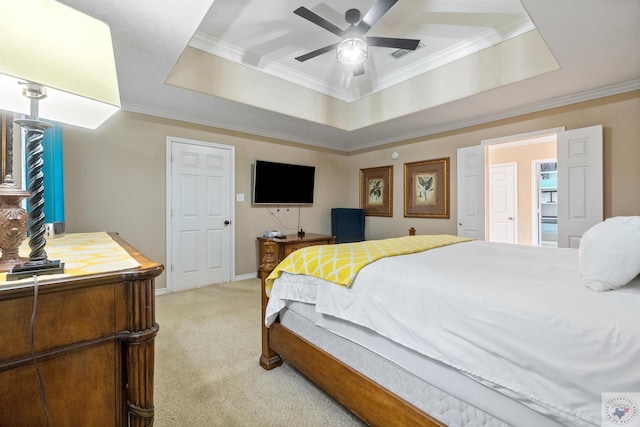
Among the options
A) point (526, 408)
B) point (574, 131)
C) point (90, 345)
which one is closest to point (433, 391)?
point (526, 408)

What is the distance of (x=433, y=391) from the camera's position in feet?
3.55

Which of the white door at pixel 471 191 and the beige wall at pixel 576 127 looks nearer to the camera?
the beige wall at pixel 576 127

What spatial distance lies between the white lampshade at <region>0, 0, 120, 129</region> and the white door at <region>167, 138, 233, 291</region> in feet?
9.61

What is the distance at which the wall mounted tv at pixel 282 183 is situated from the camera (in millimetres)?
4348

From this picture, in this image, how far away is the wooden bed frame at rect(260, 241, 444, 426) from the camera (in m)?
1.16

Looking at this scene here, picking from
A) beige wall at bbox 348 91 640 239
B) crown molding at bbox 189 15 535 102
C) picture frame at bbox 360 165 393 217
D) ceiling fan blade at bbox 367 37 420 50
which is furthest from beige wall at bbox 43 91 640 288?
ceiling fan blade at bbox 367 37 420 50

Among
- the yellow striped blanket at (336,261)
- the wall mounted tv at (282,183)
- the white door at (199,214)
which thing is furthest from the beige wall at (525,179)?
the white door at (199,214)

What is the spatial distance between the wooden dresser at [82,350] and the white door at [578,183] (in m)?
4.01

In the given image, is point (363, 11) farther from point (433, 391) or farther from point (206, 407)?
point (206, 407)

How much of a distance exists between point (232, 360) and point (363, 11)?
3.17 m

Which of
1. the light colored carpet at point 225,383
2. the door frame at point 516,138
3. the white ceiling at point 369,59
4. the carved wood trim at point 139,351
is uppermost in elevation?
the white ceiling at point 369,59

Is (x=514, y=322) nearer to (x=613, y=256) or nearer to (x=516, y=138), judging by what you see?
(x=613, y=256)

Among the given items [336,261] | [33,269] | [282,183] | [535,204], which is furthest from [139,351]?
[535,204]

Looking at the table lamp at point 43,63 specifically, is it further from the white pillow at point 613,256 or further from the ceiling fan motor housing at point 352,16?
the ceiling fan motor housing at point 352,16
